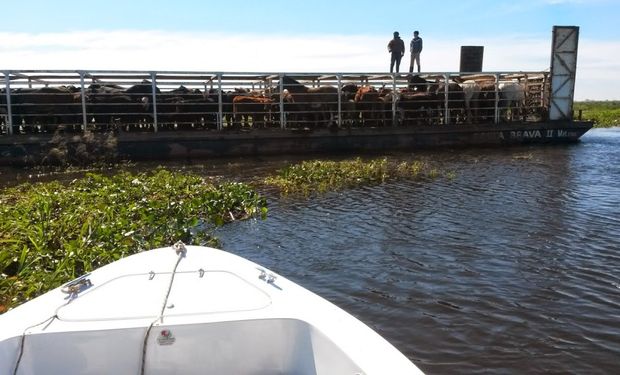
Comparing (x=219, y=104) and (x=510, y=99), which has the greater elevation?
(x=510, y=99)

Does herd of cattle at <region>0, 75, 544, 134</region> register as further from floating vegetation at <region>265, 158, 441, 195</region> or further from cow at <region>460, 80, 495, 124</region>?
floating vegetation at <region>265, 158, 441, 195</region>

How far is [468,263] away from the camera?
21.7 feet

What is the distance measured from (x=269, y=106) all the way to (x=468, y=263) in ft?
40.8

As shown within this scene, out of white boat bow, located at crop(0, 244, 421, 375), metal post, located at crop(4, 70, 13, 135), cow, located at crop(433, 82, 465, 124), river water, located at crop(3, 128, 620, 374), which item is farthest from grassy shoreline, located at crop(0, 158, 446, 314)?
cow, located at crop(433, 82, 465, 124)

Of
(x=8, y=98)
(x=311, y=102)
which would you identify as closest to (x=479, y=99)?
(x=311, y=102)

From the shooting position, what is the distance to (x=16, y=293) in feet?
17.3

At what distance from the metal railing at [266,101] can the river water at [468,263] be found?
6.87m

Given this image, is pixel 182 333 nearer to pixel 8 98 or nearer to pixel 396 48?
pixel 8 98

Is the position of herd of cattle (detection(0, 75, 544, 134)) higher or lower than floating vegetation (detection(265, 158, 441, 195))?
higher

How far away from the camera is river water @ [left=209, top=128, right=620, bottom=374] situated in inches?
182

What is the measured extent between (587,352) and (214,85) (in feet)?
48.5

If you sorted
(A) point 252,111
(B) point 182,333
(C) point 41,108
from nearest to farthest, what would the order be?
(B) point 182,333 < (C) point 41,108 < (A) point 252,111

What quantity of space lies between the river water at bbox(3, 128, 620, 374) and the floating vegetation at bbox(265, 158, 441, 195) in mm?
733

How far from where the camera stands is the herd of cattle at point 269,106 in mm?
15734
